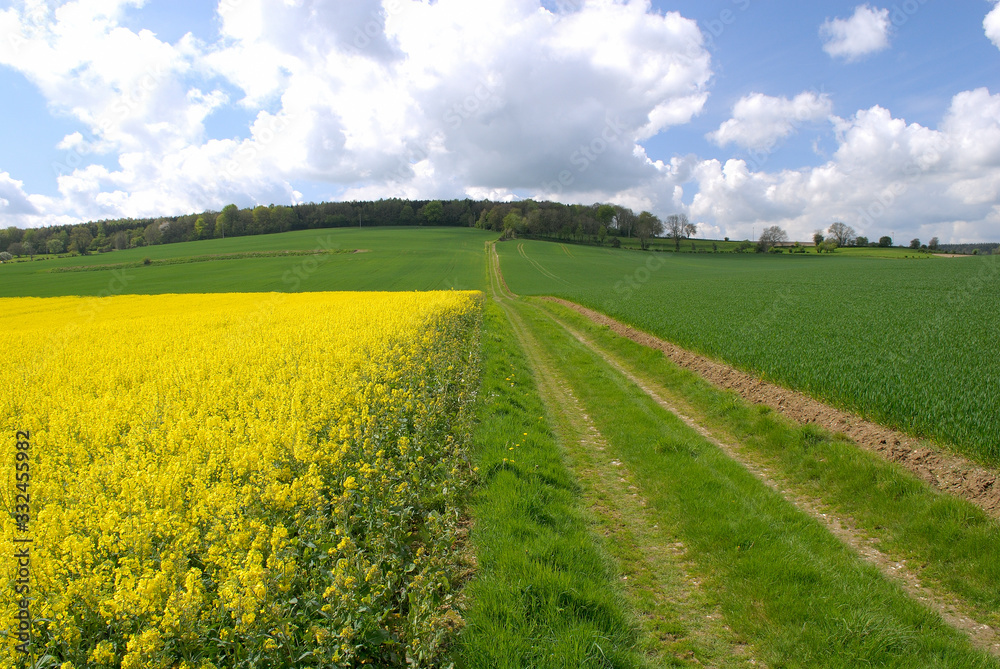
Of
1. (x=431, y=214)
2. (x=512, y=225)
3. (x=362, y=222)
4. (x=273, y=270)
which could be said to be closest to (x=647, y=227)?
(x=512, y=225)

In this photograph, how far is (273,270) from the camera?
58625mm

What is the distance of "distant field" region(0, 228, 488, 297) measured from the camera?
47156 mm

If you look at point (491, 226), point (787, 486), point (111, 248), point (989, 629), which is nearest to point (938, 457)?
point (787, 486)

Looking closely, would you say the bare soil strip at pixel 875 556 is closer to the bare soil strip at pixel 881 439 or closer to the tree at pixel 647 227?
the bare soil strip at pixel 881 439

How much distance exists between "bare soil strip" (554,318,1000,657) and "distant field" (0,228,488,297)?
39.3m

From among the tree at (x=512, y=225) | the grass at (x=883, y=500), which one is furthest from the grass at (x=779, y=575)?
the tree at (x=512, y=225)

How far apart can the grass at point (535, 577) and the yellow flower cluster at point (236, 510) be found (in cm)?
36

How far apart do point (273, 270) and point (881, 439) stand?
64108 mm

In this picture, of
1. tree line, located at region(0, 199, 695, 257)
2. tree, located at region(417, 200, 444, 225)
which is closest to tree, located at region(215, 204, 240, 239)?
tree line, located at region(0, 199, 695, 257)

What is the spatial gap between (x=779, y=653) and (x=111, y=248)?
123 metres

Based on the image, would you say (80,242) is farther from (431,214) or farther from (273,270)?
(431,214)

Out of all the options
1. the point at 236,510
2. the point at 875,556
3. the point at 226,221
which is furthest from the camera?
the point at 226,221

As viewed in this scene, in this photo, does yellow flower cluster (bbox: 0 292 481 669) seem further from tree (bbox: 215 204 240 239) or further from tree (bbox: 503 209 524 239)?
tree (bbox: 215 204 240 239)

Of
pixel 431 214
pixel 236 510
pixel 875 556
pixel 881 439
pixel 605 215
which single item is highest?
pixel 431 214
